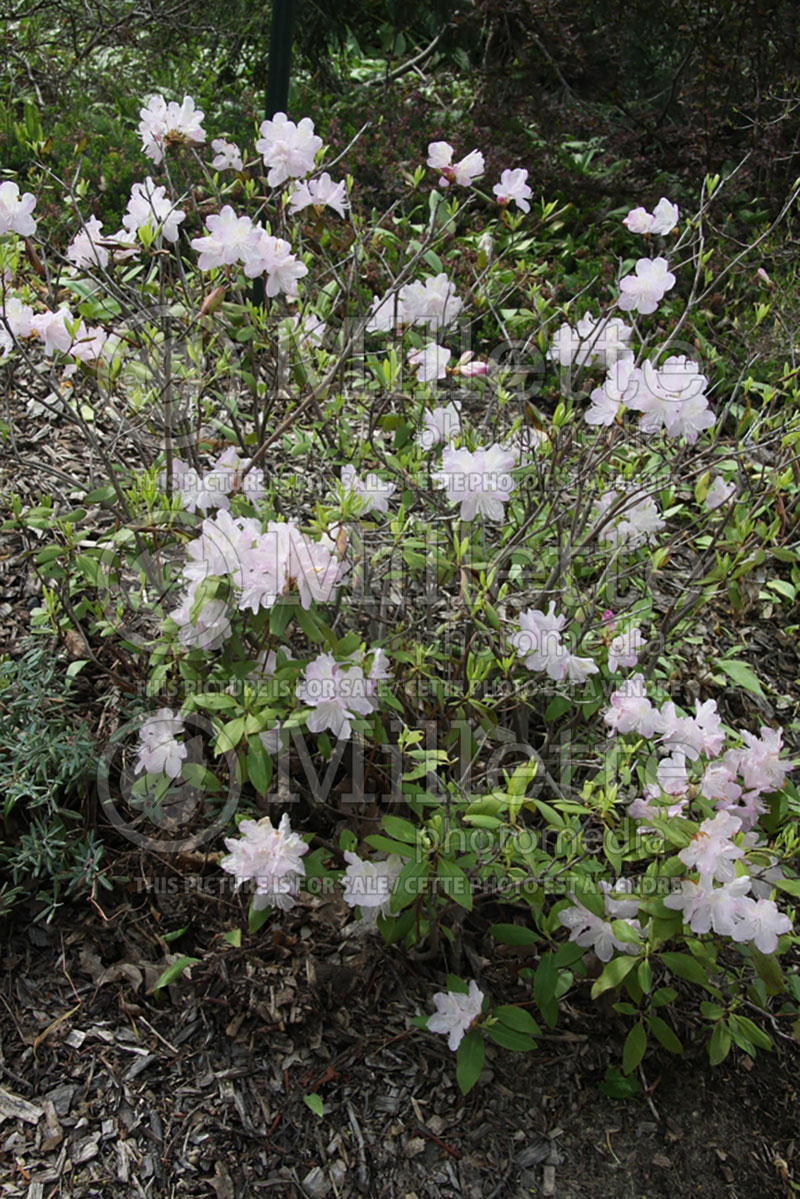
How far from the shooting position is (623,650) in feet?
7.29

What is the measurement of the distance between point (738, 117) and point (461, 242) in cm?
230

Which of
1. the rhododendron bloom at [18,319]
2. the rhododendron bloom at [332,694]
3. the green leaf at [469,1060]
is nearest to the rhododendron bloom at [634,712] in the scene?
the rhododendron bloom at [332,694]

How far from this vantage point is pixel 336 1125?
2055 mm

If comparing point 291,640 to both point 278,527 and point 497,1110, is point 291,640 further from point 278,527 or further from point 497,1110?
point 497,1110

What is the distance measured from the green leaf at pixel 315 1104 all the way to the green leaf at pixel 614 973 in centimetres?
60

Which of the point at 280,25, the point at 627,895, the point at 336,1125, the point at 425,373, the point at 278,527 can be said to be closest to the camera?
the point at 278,527

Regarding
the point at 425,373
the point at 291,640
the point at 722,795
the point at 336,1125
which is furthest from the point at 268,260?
the point at 336,1125

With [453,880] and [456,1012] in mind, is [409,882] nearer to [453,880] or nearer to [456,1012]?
[453,880]

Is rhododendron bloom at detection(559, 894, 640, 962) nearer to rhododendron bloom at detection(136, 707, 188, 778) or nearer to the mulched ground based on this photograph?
the mulched ground

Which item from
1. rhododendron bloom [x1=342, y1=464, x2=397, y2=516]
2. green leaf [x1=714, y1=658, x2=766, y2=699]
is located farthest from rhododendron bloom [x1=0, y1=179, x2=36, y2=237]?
green leaf [x1=714, y1=658, x2=766, y2=699]

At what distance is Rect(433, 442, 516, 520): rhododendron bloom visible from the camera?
1.95 meters

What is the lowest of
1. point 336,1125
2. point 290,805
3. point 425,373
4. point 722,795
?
point 336,1125

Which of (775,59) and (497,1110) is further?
(775,59)

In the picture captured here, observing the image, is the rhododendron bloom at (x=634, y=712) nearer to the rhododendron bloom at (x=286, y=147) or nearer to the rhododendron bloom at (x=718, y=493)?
the rhododendron bloom at (x=718, y=493)
